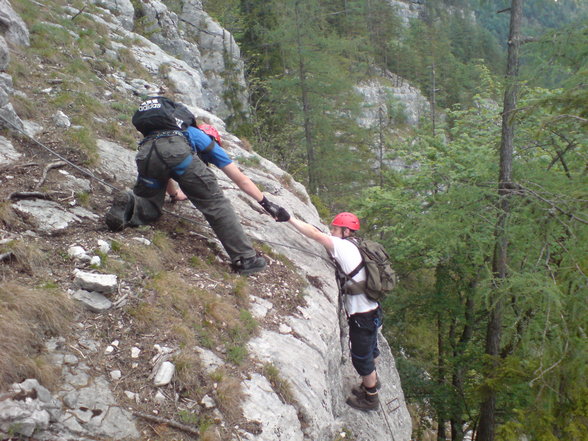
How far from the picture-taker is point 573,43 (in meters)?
6.75

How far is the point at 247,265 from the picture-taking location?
5660 millimetres

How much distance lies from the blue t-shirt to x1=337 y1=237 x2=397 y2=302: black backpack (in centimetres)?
190

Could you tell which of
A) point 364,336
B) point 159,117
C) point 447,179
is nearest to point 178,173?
point 159,117

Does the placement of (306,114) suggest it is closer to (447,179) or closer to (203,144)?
(447,179)

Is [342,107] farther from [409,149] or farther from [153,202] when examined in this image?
[153,202]

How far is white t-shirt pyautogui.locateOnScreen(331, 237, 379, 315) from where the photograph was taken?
555 centimetres

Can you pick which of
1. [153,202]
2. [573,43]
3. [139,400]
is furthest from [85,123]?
[573,43]

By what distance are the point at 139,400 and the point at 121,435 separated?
0.32m

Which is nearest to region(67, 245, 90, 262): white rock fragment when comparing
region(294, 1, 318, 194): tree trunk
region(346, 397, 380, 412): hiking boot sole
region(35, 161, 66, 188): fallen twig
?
region(35, 161, 66, 188): fallen twig

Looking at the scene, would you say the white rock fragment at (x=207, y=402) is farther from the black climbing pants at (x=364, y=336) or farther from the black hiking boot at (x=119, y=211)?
the black climbing pants at (x=364, y=336)

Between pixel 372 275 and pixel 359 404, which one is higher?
pixel 372 275

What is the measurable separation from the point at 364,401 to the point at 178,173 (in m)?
4.00

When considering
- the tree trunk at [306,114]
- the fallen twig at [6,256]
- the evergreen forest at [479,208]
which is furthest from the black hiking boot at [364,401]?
the tree trunk at [306,114]

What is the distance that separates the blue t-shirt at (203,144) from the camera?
5246 millimetres
